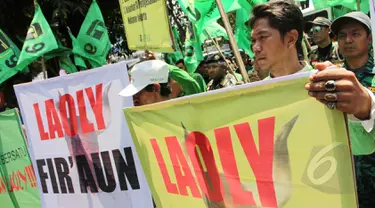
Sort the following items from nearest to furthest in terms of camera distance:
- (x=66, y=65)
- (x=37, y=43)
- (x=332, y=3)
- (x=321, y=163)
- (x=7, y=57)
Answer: (x=321, y=163)
(x=332, y=3)
(x=37, y=43)
(x=7, y=57)
(x=66, y=65)

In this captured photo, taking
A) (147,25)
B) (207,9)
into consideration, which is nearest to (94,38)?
(207,9)

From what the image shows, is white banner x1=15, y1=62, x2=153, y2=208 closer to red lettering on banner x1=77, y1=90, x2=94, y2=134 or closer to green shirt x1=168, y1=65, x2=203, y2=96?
red lettering on banner x1=77, y1=90, x2=94, y2=134

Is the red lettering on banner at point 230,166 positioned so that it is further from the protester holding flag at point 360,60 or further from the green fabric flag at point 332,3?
the green fabric flag at point 332,3

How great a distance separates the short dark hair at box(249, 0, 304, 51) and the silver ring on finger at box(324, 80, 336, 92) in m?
0.84

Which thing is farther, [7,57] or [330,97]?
[7,57]

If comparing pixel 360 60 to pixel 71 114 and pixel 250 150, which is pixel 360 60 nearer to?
pixel 250 150

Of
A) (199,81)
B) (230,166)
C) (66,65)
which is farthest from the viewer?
(66,65)

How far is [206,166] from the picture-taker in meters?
1.93

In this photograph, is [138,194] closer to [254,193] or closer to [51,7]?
[254,193]

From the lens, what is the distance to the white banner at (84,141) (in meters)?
2.64

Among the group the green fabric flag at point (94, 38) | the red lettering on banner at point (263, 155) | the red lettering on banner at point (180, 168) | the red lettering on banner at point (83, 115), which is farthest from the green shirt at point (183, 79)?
the green fabric flag at point (94, 38)

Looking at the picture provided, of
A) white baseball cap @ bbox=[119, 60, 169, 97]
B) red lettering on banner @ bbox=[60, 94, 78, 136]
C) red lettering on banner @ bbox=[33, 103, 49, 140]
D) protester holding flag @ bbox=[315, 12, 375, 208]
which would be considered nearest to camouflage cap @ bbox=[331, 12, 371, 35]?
protester holding flag @ bbox=[315, 12, 375, 208]

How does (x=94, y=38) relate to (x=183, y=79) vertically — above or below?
above

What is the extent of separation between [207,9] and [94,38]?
4.12ft
